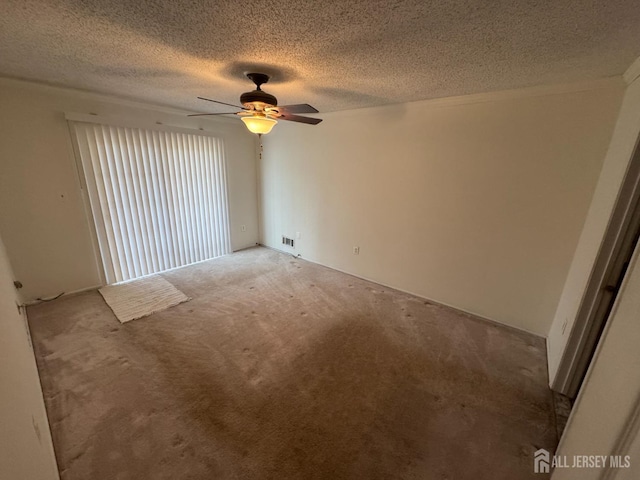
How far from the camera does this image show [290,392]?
189 centimetres

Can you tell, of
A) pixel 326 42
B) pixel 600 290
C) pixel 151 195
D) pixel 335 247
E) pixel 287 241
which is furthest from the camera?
pixel 287 241

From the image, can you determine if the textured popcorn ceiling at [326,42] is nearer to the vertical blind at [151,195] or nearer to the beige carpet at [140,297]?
the vertical blind at [151,195]

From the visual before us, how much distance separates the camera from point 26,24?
4.52ft

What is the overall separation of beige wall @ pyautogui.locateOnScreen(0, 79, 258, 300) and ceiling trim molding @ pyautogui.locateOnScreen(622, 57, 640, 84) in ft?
15.4

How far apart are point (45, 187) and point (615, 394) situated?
4.57 meters

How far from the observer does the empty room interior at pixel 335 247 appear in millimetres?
1267

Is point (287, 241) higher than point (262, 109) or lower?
lower

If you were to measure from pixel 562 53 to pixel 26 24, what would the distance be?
310 cm

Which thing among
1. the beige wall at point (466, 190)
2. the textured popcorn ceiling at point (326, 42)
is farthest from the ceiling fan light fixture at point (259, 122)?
the beige wall at point (466, 190)

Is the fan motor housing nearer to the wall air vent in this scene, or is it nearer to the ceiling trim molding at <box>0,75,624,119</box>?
the ceiling trim molding at <box>0,75,624,119</box>

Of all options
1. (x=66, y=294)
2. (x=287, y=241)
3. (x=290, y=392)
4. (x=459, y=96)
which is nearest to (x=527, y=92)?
(x=459, y=96)

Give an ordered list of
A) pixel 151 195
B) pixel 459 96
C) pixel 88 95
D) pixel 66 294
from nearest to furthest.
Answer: pixel 459 96 < pixel 88 95 < pixel 66 294 < pixel 151 195

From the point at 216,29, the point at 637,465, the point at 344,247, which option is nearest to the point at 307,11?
the point at 216,29

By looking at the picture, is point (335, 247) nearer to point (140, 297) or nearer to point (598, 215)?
point (140, 297)
